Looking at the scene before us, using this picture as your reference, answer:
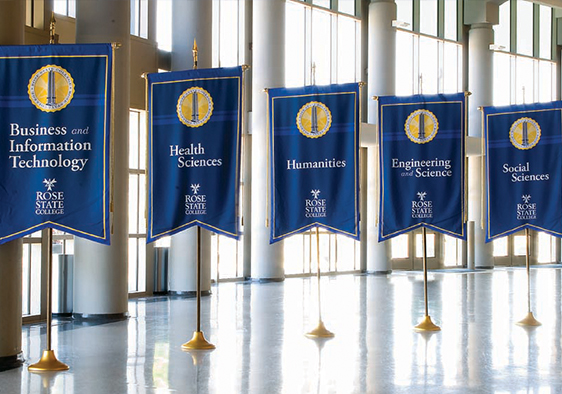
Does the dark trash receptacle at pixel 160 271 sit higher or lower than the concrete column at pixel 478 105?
lower

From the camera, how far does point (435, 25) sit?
3189cm

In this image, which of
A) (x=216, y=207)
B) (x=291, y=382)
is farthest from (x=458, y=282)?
(x=291, y=382)

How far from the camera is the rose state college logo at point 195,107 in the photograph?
442 inches

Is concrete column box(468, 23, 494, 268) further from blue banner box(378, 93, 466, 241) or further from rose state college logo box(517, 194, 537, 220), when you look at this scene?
blue banner box(378, 93, 466, 241)

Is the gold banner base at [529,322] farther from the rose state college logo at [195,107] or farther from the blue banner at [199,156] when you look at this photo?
the rose state college logo at [195,107]

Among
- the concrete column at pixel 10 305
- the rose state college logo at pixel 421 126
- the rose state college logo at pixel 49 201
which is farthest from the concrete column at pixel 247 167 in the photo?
the rose state college logo at pixel 49 201

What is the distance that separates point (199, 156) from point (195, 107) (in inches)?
28.8

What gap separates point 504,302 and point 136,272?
28.9 ft

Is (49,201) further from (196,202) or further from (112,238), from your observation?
(112,238)

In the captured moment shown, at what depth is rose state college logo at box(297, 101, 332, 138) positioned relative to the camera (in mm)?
12336

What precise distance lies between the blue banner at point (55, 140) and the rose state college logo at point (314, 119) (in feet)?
11.9

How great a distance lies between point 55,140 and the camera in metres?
9.60

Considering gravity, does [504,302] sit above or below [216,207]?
below

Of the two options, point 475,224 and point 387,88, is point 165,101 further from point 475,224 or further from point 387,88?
point 475,224
